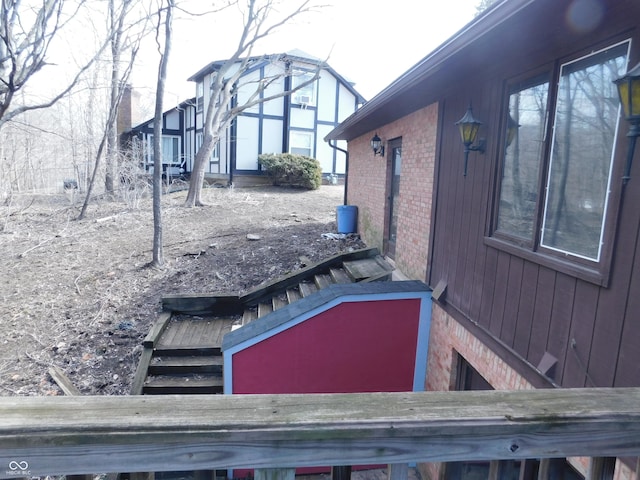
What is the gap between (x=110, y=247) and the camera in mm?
10469

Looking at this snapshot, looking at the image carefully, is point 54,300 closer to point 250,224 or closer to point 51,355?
point 51,355

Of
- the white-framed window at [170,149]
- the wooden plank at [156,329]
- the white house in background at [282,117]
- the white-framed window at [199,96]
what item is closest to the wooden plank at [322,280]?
the wooden plank at [156,329]

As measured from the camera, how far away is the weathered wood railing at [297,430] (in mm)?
858

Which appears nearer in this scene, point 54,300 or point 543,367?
point 543,367

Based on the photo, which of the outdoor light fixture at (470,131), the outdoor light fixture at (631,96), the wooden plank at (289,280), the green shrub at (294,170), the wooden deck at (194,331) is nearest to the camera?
the outdoor light fixture at (631,96)

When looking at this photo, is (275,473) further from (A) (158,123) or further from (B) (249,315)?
(A) (158,123)

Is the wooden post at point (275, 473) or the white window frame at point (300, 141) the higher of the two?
the white window frame at point (300, 141)

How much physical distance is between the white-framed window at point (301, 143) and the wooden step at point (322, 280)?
1509cm

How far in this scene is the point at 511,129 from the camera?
146 inches

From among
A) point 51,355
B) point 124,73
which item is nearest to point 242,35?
point 124,73

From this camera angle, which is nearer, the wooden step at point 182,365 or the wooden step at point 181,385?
the wooden step at point 181,385

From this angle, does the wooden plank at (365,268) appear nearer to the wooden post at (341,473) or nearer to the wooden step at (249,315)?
the wooden step at (249,315)

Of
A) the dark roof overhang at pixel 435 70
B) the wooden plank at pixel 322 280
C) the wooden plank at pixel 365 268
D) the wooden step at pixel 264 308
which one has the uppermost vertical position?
the dark roof overhang at pixel 435 70

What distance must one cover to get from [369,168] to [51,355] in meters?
6.98
